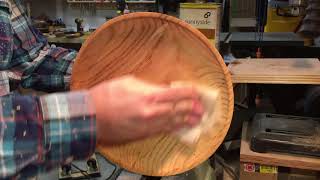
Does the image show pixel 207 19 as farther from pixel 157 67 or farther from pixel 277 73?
pixel 157 67

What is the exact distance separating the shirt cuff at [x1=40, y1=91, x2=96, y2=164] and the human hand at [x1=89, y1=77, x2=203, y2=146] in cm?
1

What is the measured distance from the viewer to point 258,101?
178cm

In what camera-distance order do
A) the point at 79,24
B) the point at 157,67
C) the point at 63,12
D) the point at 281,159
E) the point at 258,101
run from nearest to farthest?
the point at 157,67, the point at 281,159, the point at 258,101, the point at 79,24, the point at 63,12

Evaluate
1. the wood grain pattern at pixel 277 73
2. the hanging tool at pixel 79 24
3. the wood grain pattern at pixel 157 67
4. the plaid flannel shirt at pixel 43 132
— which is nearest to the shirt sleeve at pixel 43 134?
the plaid flannel shirt at pixel 43 132

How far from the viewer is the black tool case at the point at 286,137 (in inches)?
37.0

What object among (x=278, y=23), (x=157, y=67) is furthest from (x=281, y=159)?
(x=278, y=23)

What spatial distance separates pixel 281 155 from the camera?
0.96 m

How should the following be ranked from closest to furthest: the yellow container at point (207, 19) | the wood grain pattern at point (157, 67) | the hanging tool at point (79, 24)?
the wood grain pattern at point (157, 67), the yellow container at point (207, 19), the hanging tool at point (79, 24)

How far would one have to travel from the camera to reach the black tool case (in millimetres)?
939

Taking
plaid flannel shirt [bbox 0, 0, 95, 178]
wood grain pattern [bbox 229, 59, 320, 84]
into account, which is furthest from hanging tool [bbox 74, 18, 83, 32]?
plaid flannel shirt [bbox 0, 0, 95, 178]

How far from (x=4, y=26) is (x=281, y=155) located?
79 centimetres

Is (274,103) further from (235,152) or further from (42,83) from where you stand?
(42,83)

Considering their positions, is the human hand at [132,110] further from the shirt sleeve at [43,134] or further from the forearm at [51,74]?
the forearm at [51,74]

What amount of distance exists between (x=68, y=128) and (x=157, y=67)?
0.45 m
